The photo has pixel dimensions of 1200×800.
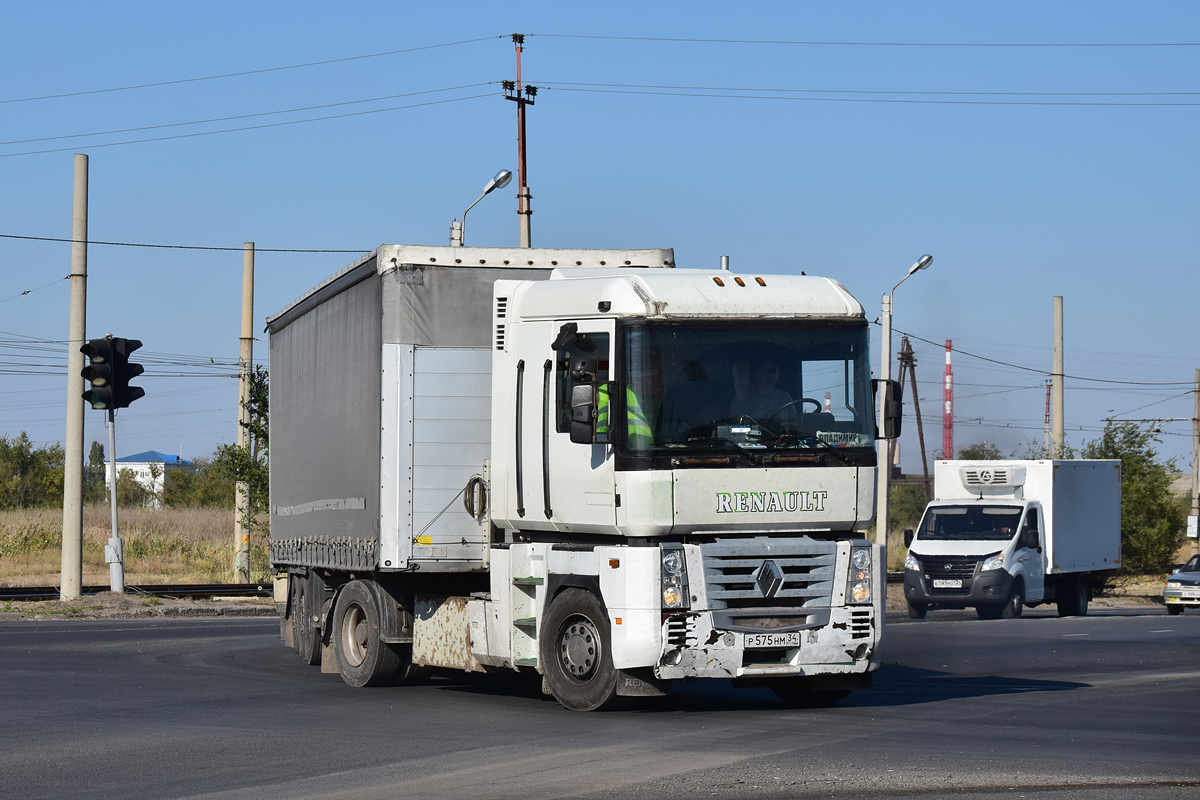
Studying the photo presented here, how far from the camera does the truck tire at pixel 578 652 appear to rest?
468 inches

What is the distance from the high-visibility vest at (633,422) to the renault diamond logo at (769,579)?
50.5 inches

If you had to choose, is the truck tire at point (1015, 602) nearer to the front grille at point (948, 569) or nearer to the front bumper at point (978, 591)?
the front bumper at point (978, 591)

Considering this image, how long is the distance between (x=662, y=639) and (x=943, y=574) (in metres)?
19.4

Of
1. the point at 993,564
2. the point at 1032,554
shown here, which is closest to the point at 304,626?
the point at 993,564

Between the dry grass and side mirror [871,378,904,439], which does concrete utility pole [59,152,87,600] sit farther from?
side mirror [871,378,904,439]

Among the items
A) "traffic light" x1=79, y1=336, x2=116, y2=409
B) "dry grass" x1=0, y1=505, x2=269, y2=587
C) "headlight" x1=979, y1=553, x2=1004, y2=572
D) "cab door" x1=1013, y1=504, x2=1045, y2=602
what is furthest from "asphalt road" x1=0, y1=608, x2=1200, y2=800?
"dry grass" x1=0, y1=505, x2=269, y2=587

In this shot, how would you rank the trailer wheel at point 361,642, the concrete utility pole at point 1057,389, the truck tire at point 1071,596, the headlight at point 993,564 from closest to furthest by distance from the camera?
the trailer wheel at point 361,642, the headlight at point 993,564, the truck tire at point 1071,596, the concrete utility pole at point 1057,389

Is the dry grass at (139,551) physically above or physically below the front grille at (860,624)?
below

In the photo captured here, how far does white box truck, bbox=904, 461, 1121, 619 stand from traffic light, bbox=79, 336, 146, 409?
576 inches

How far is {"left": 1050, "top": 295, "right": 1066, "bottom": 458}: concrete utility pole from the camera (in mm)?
45188

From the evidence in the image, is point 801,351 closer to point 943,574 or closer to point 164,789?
point 164,789

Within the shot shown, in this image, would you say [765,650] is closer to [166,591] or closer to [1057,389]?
[166,591]

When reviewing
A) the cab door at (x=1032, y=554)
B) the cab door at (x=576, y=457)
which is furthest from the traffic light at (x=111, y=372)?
the cab door at (x=1032, y=554)

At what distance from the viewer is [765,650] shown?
11.8 m
